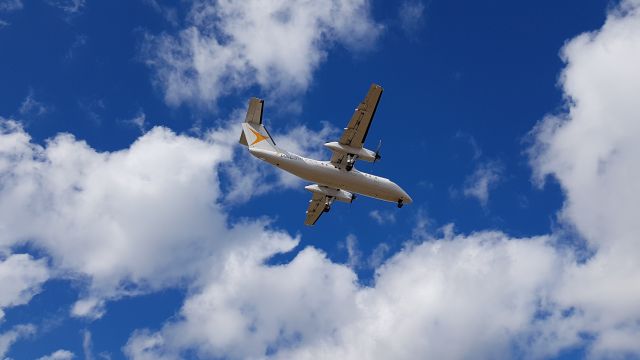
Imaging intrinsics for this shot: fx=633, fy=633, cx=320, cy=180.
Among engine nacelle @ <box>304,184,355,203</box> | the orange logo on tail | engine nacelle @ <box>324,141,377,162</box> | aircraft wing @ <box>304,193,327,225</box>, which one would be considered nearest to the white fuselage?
the orange logo on tail

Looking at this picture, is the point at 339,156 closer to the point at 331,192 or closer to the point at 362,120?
the point at 362,120

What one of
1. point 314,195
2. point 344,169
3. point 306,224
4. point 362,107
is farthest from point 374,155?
point 306,224

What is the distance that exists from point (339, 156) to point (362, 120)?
13.5ft

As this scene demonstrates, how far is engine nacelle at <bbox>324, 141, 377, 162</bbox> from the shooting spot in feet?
171

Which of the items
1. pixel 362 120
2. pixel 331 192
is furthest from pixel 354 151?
pixel 331 192

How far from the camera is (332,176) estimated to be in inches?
2063

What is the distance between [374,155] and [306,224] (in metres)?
14.1

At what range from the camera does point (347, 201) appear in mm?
62531

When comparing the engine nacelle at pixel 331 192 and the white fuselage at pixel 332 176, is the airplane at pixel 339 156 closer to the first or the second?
the white fuselage at pixel 332 176

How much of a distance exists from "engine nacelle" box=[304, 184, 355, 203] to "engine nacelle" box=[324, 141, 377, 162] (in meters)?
8.51

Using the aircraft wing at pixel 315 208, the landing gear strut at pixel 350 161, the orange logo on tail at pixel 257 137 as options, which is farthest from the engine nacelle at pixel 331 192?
the orange logo on tail at pixel 257 137

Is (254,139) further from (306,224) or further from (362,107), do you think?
(306,224)

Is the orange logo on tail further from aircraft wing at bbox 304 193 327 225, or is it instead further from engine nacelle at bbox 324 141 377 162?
aircraft wing at bbox 304 193 327 225

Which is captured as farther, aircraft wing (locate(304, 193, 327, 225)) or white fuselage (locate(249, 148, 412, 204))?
aircraft wing (locate(304, 193, 327, 225))
